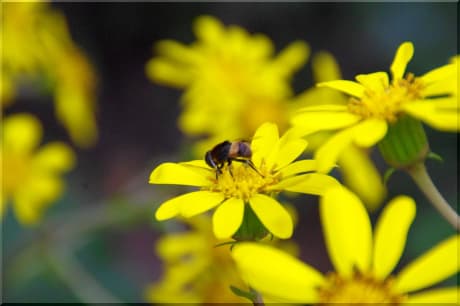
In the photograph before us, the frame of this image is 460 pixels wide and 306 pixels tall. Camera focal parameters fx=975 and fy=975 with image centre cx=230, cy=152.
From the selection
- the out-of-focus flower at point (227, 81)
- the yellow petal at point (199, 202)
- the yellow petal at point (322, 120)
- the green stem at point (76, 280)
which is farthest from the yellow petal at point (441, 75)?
the green stem at point (76, 280)

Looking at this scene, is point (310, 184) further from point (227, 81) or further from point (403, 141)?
point (227, 81)

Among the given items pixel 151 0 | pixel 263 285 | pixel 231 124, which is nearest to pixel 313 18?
pixel 151 0

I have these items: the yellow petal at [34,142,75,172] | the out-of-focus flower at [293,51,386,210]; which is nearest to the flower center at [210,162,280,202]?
the out-of-focus flower at [293,51,386,210]

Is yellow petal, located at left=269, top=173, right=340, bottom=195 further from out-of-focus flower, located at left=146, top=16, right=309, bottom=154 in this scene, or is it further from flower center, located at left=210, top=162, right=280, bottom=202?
out-of-focus flower, located at left=146, top=16, right=309, bottom=154

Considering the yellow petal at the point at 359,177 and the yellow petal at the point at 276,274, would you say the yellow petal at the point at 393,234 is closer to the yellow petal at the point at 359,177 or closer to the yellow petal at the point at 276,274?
the yellow petal at the point at 276,274

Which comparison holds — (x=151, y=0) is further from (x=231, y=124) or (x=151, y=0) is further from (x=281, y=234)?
(x=281, y=234)
